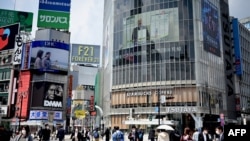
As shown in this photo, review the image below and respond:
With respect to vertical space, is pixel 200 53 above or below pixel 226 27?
below

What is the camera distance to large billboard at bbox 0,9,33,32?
7706 centimetres

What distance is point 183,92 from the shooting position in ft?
168

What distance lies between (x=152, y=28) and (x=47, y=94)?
Result: 3067 cm

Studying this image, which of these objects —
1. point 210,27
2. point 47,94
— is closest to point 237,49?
point 210,27

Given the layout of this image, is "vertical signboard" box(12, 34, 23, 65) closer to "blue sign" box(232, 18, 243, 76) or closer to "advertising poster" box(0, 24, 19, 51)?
"advertising poster" box(0, 24, 19, 51)

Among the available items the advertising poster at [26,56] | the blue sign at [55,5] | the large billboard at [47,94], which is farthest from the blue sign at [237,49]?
the advertising poster at [26,56]

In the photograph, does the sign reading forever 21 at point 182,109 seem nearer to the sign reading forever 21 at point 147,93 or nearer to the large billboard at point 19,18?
the sign reading forever 21 at point 147,93

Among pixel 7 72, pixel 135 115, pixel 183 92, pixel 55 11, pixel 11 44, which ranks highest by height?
pixel 55 11

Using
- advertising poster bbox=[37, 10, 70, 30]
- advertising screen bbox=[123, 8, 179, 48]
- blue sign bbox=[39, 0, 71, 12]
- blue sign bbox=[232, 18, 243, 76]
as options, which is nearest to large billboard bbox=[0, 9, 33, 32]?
advertising poster bbox=[37, 10, 70, 30]

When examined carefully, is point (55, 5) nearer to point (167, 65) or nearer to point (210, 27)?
point (167, 65)

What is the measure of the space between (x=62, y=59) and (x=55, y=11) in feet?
38.7

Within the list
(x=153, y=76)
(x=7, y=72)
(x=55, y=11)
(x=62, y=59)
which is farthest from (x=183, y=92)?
(x=7, y=72)

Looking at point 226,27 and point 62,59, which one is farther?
point 62,59

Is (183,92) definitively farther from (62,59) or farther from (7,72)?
(7,72)
